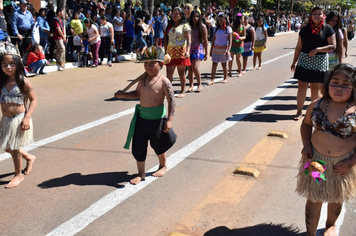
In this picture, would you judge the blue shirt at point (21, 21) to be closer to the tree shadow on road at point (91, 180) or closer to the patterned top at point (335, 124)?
the tree shadow on road at point (91, 180)

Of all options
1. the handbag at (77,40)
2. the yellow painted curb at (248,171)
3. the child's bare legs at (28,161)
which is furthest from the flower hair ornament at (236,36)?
the child's bare legs at (28,161)

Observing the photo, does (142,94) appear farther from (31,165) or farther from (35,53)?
(35,53)

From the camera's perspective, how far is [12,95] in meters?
4.66

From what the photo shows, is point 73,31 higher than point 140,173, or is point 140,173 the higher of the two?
point 73,31

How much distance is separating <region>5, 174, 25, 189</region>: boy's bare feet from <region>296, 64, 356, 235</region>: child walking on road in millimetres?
3155

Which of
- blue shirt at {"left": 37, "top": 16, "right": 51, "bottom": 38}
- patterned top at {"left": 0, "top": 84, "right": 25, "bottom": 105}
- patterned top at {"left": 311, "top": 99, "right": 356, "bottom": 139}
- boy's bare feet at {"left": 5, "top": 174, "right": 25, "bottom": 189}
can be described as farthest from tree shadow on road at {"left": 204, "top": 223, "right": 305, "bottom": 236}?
blue shirt at {"left": 37, "top": 16, "right": 51, "bottom": 38}

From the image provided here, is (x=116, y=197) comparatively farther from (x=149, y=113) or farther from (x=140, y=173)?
(x=149, y=113)

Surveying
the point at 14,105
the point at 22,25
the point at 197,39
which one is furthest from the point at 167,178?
the point at 22,25

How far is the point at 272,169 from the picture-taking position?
5.20m

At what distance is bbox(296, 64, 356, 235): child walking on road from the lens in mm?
3193

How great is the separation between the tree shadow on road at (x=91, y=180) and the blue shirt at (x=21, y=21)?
29.8 feet

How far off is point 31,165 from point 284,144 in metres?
3.59

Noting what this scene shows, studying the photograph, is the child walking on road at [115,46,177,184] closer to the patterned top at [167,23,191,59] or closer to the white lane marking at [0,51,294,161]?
the white lane marking at [0,51,294,161]

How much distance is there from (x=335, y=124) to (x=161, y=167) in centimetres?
241
